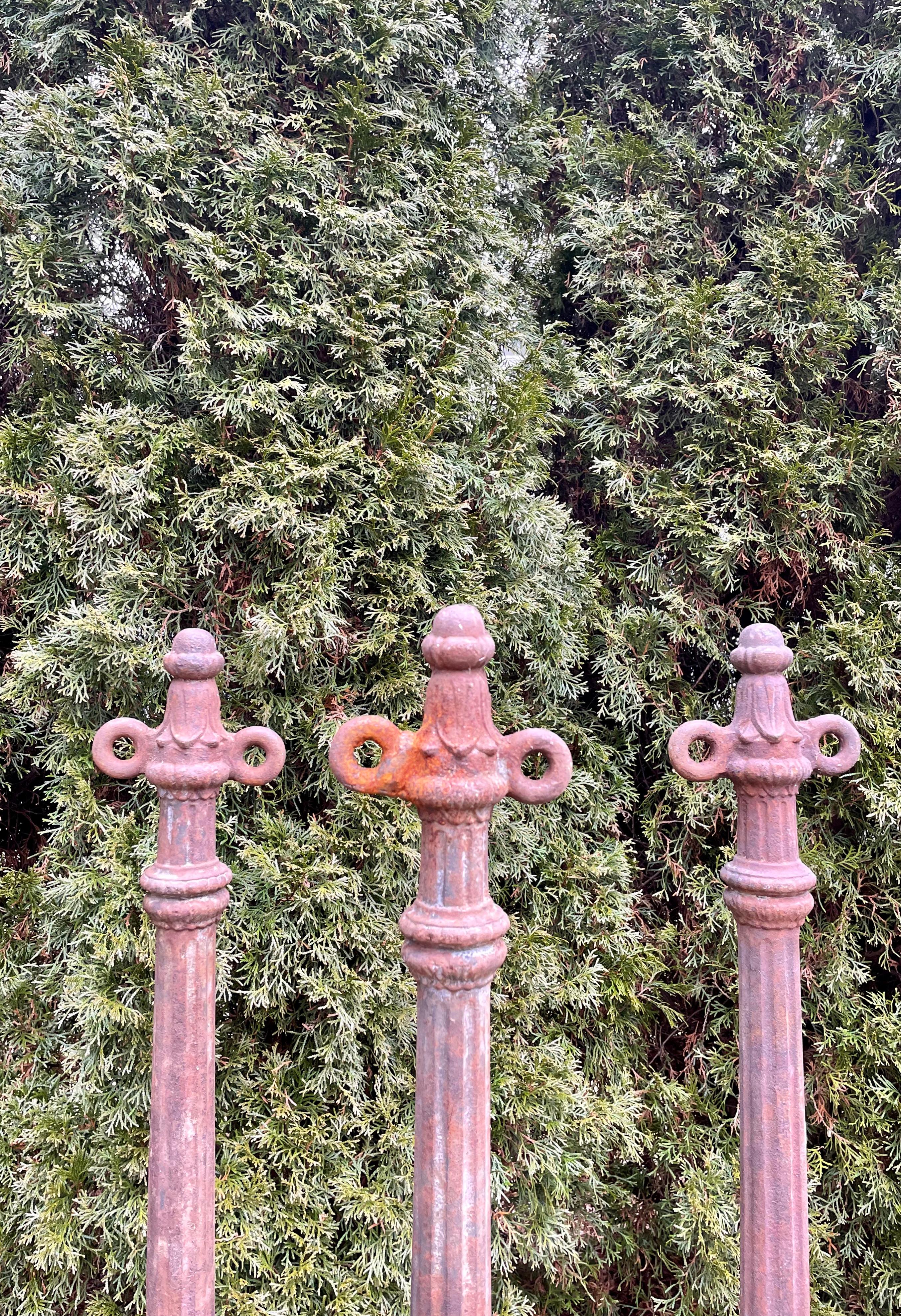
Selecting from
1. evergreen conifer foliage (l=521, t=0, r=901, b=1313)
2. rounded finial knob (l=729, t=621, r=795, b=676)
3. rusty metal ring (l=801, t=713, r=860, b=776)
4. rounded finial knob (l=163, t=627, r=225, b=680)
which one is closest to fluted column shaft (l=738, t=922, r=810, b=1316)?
rusty metal ring (l=801, t=713, r=860, b=776)

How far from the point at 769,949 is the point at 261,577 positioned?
143 centimetres

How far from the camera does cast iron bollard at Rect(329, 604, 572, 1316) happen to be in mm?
935

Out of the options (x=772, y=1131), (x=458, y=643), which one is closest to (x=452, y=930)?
(x=458, y=643)

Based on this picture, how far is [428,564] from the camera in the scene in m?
2.09

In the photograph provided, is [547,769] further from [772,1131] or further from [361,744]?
[772,1131]

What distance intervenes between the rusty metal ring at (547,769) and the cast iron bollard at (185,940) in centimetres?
35

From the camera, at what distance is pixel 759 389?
7.55ft

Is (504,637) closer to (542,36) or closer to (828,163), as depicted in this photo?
(828,163)

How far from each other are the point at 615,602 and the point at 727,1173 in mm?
1720

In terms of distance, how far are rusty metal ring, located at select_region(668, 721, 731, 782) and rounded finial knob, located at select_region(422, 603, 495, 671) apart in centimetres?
32

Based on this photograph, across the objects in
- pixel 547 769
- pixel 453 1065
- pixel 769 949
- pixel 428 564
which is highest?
pixel 428 564

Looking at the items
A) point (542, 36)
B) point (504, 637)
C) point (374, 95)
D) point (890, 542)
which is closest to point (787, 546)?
point (890, 542)

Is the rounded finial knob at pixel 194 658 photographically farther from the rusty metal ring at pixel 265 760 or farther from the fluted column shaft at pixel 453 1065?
the fluted column shaft at pixel 453 1065

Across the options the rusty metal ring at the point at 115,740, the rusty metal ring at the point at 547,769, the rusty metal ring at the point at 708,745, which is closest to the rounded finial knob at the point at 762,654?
the rusty metal ring at the point at 708,745
